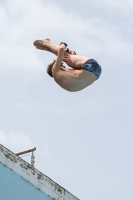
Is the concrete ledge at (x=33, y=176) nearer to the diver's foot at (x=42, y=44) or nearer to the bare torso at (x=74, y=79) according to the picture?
the diver's foot at (x=42, y=44)

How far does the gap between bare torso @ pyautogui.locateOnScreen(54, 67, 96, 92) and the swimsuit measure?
0.06m

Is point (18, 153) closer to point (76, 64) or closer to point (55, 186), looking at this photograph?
point (55, 186)

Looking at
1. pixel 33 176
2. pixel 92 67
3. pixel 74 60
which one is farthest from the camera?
pixel 33 176

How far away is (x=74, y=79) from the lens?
1245 cm

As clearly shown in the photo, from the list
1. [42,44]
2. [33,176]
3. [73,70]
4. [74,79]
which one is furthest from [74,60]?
[33,176]

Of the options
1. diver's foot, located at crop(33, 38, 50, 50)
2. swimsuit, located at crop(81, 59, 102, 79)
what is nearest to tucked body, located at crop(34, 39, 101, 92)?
swimsuit, located at crop(81, 59, 102, 79)

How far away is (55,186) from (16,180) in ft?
3.48

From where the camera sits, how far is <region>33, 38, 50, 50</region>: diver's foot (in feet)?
42.2

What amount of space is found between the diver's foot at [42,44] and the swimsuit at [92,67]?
2.57ft

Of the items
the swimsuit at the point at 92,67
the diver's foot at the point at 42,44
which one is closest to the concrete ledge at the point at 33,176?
the diver's foot at the point at 42,44

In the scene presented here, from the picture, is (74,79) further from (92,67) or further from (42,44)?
(42,44)

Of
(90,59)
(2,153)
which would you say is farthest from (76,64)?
(2,153)

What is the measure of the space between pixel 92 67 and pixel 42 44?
3.27ft

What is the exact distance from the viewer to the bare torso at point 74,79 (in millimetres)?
12445
